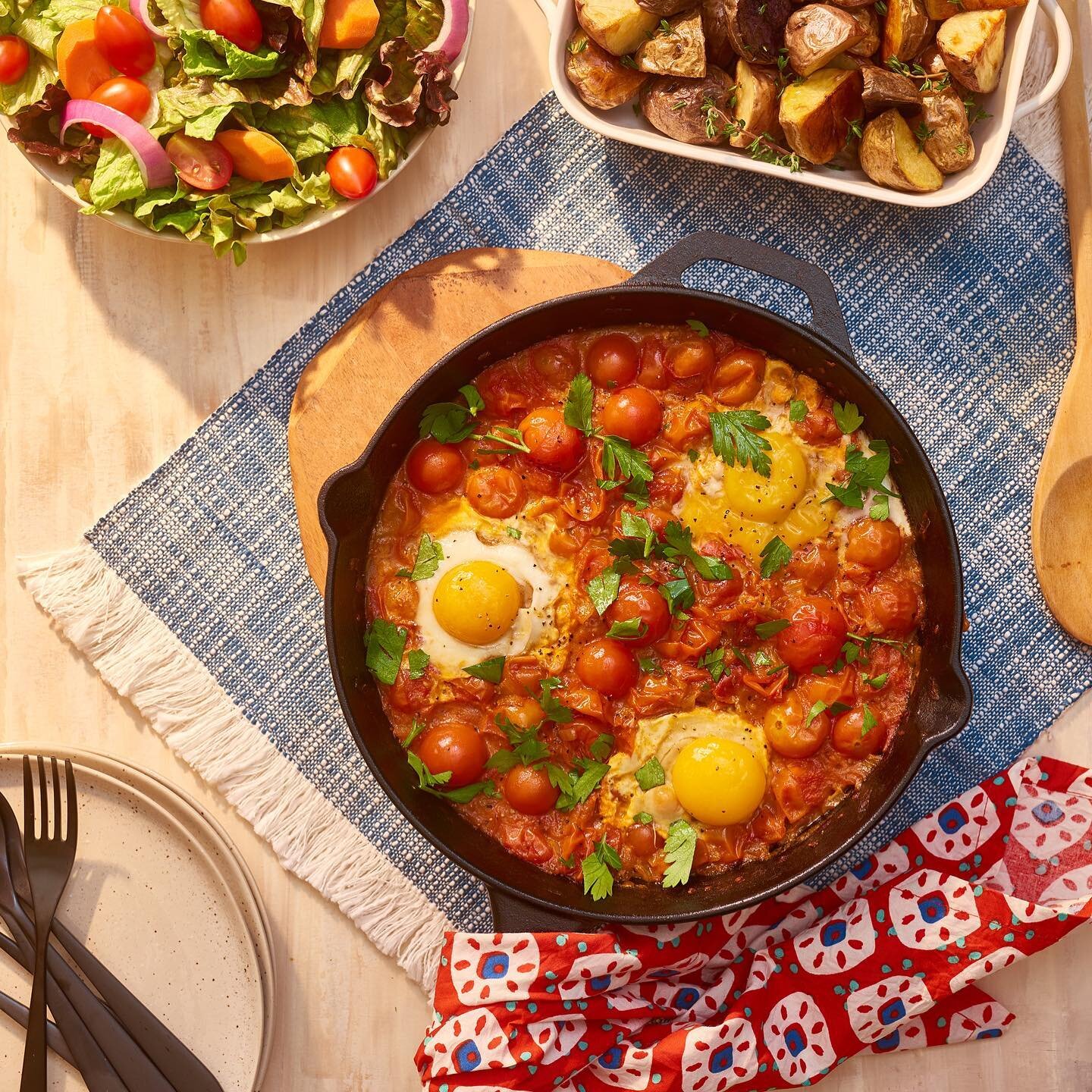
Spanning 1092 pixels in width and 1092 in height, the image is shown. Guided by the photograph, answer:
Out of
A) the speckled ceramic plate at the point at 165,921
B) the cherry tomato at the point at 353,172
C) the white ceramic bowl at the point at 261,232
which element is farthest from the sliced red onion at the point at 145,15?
the speckled ceramic plate at the point at 165,921

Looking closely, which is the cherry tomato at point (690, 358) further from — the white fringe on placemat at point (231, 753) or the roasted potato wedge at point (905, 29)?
the white fringe on placemat at point (231, 753)

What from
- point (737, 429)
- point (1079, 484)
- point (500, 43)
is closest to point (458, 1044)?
point (737, 429)

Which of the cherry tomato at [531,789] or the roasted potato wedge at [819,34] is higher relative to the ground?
the roasted potato wedge at [819,34]

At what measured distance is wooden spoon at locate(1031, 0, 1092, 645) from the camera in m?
3.65

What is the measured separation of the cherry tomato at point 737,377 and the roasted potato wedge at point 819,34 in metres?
0.92

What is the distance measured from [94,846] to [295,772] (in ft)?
2.39

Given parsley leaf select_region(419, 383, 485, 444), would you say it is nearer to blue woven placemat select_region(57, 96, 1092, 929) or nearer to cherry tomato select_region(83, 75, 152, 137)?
blue woven placemat select_region(57, 96, 1092, 929)

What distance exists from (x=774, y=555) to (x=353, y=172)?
6.27ft

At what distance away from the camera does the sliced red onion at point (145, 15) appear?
348 centimetres

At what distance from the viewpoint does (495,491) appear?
348cm

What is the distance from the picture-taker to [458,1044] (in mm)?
3457

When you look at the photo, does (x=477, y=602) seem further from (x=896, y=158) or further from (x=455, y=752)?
(x=896, y=158)

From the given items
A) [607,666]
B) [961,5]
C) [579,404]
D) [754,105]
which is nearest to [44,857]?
[607,666]

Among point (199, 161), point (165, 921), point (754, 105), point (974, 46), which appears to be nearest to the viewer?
point (974, 46)
